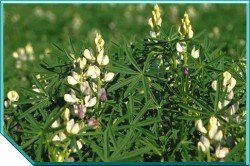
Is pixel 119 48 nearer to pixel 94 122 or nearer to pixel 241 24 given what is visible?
pixel 94 122

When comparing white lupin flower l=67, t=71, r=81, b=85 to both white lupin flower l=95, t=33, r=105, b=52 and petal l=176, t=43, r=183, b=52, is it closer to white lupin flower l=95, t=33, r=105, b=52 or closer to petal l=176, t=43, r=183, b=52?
white lupin flower l=95, t=33, r=105, b=52

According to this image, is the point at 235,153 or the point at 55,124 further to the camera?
the point at 55,124

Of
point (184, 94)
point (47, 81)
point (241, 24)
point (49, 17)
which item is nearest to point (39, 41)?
point (49, 17)

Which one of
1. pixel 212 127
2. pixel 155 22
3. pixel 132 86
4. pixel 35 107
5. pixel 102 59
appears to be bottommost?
pixel 212 127

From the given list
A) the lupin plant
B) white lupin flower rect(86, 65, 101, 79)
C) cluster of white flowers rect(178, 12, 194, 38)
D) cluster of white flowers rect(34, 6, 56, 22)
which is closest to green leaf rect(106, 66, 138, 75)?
the lupin plant

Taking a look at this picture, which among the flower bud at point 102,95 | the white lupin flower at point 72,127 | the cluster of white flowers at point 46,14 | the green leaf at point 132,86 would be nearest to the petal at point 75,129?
the white lupin flower at point 72,127

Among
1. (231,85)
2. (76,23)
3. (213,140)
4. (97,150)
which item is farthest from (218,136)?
(76,23)

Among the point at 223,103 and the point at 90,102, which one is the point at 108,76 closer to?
the point at 90,102

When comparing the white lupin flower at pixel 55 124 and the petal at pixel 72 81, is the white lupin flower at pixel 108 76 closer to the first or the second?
the petal at pixel 72 81
